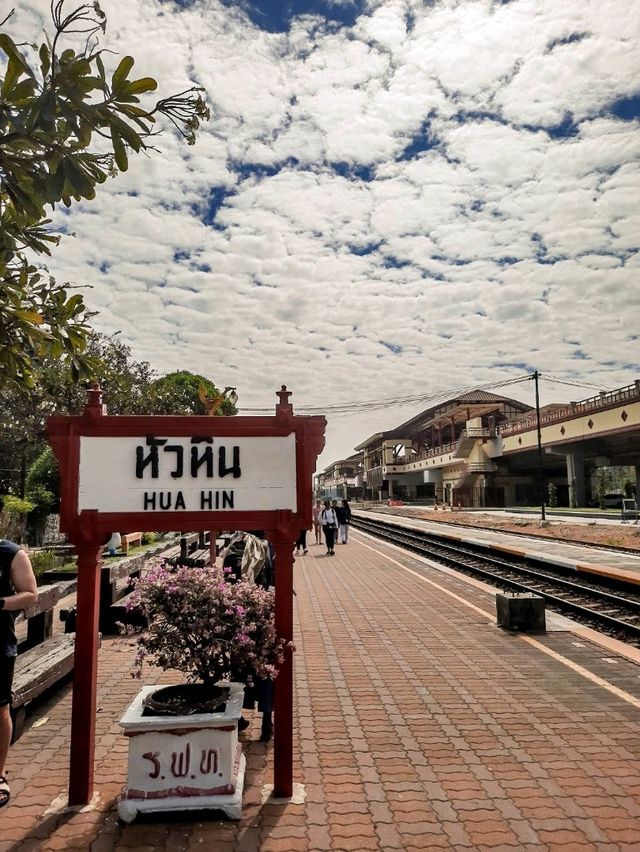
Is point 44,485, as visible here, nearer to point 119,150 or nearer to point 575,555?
point 575,555

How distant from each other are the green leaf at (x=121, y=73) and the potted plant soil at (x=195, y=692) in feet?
9.21

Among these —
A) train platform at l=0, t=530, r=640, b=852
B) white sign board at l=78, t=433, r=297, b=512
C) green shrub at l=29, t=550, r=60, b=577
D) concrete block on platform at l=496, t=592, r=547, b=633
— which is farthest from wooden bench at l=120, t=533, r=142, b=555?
white sign board at l=78, t=433, r=297, b=512

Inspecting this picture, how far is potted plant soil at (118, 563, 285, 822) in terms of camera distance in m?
3.44

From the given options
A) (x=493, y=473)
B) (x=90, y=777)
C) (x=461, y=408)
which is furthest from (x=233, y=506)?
(x=461, y=408)

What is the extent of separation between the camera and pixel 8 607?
3547 millimetres

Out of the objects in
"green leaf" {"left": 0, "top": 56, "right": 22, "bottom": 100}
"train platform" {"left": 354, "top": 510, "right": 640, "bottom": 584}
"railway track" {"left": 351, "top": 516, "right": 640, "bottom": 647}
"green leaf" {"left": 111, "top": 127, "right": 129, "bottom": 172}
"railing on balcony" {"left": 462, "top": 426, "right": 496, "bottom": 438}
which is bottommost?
"railway track" {"left": 351, "top": 516, "right": 640, "bottom": 647}

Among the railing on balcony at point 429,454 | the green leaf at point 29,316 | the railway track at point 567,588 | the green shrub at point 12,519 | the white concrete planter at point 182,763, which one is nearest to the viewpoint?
the white concrete planter at point 182,763

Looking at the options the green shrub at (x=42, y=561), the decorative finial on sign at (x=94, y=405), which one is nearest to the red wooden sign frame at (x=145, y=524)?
the decorative finial on sign at (x=94, y=405)

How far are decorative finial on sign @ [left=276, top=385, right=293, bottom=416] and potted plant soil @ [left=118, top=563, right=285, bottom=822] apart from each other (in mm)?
1126

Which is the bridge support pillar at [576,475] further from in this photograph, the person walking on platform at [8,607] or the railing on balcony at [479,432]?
the person walking on platform at [8,607]

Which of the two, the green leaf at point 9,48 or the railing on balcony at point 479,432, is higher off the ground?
the railing on balcony at point 479,432

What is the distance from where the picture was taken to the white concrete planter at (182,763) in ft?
11.2

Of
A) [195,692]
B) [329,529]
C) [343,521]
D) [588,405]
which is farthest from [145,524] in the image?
[588,405]

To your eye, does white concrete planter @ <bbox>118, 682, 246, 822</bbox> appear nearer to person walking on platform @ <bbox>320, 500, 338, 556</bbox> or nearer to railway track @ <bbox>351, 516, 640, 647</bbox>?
railway track @ <bbox>351, 516, 640, 647</bbox>
